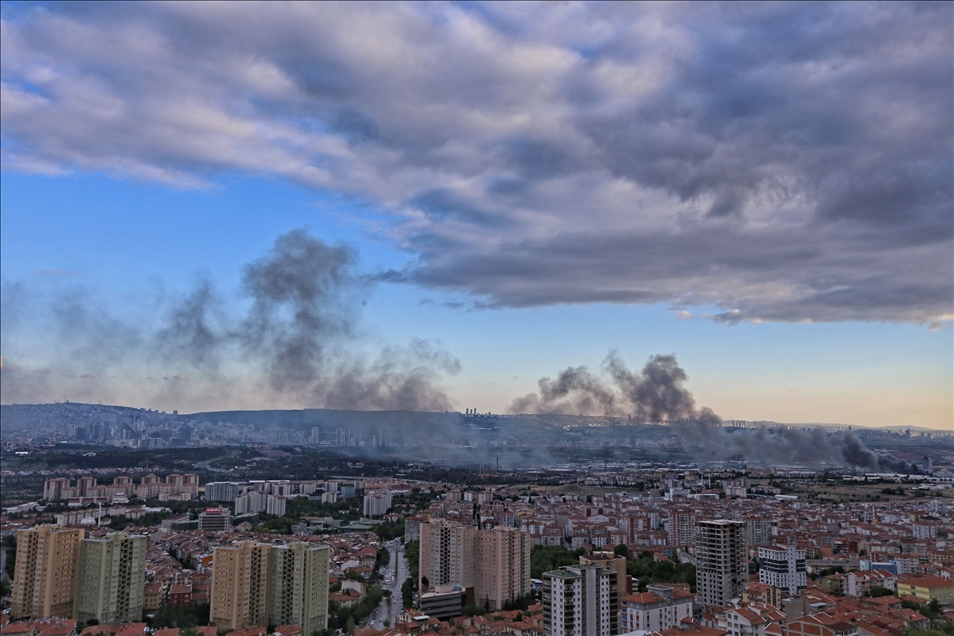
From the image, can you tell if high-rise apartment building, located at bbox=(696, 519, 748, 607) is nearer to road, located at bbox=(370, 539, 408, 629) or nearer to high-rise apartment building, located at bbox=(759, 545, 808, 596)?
high-rise apartment building, located at bbox=(759, 545, 808, 596)

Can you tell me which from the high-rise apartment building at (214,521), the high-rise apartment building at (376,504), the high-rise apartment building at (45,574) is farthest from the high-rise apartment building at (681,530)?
the high-rise apartment building at (45,574)

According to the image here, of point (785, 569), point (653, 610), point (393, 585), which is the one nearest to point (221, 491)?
point (393, 585)

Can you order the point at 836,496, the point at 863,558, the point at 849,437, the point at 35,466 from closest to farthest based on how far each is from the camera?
the point at 863,558
the point at 35,466
the point at 836,496
the point at 849,437

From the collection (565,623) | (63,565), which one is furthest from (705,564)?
(63,565)

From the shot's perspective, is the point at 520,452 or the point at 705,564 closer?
the point at 705,564

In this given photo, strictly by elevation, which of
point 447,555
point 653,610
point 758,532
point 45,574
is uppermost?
point 45,574

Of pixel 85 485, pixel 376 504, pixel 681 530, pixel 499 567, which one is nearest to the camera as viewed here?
pixel 499 567

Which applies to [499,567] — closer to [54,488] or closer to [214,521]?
[214,521]

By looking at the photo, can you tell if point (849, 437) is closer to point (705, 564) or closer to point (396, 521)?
point (396, 521)
